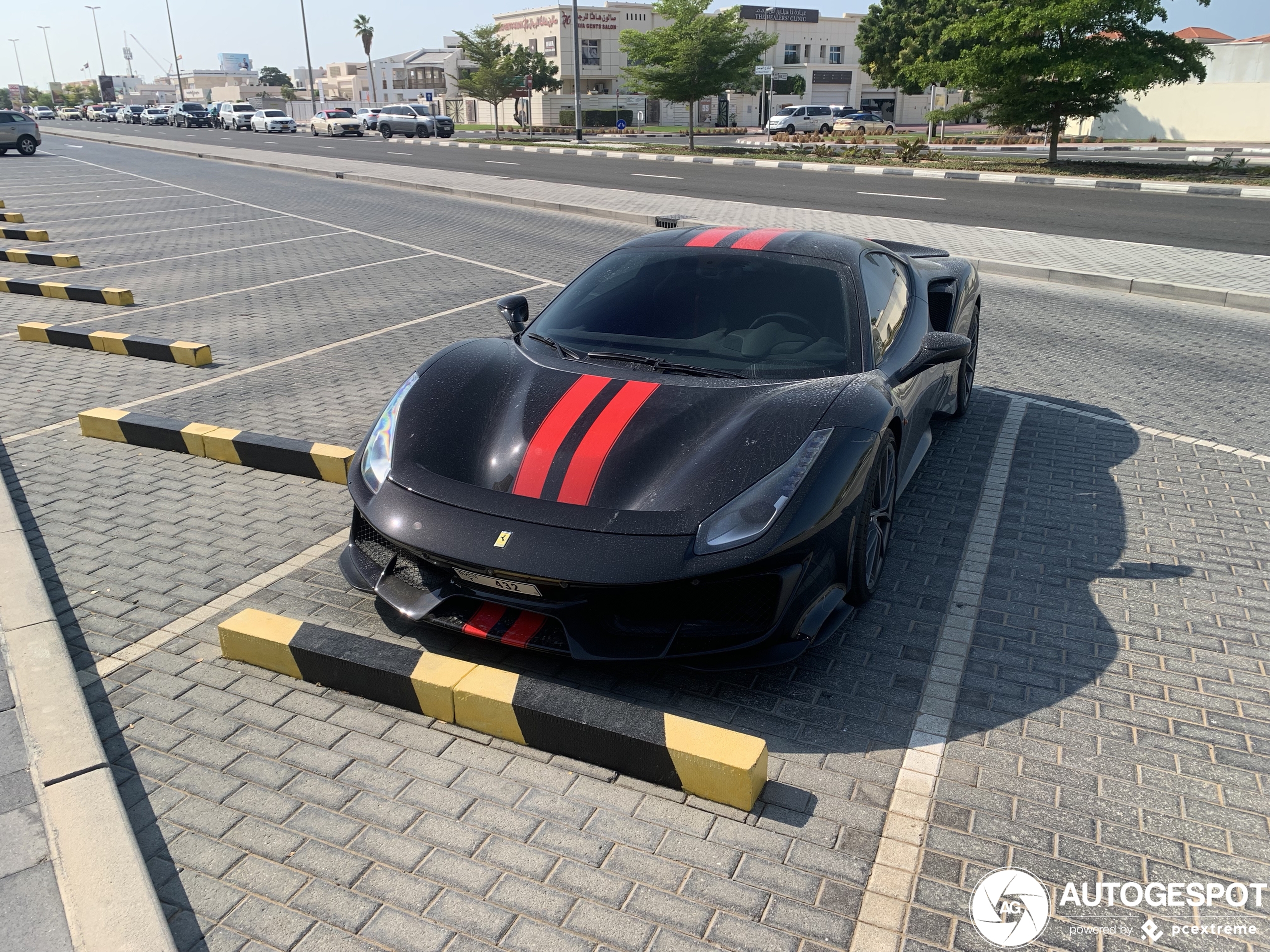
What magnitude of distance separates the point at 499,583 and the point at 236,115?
71.0 m

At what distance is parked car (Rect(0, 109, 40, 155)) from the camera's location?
119ft

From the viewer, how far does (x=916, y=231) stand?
15141 mm

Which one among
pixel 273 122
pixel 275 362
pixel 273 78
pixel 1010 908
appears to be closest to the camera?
pixel 1010 908

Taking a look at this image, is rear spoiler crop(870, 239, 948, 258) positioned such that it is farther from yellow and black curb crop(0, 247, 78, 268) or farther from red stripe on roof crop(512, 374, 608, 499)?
yellow and black curb crop(0, 247, 78, 268)

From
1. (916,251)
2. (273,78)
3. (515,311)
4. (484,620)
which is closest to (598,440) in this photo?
(484,620)

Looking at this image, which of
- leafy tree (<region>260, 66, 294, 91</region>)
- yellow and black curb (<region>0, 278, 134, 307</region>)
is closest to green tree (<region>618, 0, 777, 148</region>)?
yellow and black curb (<region>0, 278, 134, 307</region>)

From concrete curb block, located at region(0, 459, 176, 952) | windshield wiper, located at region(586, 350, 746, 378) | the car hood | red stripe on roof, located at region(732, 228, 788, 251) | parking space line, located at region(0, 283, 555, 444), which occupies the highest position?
red stripe on roof, located at region(732, 228, 788, 251)

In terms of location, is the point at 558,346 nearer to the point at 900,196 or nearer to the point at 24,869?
the point at 24,869

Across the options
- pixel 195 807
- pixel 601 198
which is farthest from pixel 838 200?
pixel 195 807

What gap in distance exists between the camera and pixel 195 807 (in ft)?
9.65

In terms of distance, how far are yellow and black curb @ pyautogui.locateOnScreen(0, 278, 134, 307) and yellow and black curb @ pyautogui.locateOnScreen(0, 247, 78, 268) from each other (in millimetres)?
1309

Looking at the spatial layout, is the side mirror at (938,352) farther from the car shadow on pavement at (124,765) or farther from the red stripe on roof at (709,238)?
the car shadow on pavement at (124,765)

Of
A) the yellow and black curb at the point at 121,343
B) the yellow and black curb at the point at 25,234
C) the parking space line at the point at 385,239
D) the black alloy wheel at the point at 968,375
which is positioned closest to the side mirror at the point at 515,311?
the black alloy wheel at the point at 968,375

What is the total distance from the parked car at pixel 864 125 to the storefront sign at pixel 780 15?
26909 mm
